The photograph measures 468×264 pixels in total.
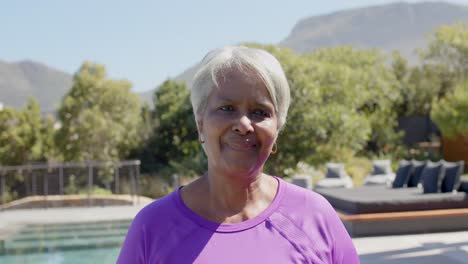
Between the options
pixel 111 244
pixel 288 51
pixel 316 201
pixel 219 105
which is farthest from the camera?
pixel 288 51

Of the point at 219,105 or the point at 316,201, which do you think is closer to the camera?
the point at 219,105

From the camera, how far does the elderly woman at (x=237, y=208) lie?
1419 mm

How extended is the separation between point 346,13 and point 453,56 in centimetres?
16082

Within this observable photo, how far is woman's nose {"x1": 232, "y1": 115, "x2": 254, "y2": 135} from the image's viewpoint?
141cm

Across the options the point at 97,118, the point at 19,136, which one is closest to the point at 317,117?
the point at 97,118

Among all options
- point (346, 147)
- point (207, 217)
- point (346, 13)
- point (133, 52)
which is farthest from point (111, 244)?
point (346, 13)

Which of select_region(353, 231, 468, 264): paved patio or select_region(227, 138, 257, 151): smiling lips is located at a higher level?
select_region(227, 138, 257, 151): smiling lips

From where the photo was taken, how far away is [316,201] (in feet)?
5.03

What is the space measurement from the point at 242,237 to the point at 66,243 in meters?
8.97

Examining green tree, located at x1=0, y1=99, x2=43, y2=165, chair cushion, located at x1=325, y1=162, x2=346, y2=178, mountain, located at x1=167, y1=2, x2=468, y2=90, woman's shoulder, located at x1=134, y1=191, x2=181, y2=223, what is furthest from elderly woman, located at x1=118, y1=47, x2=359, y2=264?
mountain, located at x1=167, y1=2, x2=468, y2=90

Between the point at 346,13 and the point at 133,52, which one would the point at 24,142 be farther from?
the point at 346,13

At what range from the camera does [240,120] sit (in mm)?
1414

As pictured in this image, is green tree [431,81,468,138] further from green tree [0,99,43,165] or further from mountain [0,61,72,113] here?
mountain [0,61,72,113]

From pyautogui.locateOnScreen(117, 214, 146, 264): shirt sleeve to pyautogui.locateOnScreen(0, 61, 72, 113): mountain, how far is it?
10384cm
